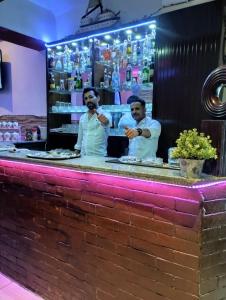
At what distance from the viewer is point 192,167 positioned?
4.25 ft

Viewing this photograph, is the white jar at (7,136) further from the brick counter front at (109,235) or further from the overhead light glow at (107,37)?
the brick counter front at (109,235)

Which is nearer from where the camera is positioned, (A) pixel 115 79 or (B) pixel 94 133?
(B) pixel 94 133

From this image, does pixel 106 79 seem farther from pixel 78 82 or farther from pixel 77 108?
pixel 77 108

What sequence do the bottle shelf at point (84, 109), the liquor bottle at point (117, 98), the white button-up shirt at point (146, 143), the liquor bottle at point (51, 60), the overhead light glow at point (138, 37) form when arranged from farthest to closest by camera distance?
1. the liquor bottle at point (51, 60)
2. the liquor bottle at point (117, 98)
3. the bottle shelf at point (84, 109)
4. the overhead light glow at point (138, 37)
5. the white button-up shirt at point (146, 143)

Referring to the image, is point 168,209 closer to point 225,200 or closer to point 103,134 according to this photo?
point 225,200

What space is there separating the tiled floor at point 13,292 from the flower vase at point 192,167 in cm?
158

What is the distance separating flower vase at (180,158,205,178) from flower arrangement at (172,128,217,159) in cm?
2

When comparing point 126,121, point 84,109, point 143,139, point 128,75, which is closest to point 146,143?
point 143,139

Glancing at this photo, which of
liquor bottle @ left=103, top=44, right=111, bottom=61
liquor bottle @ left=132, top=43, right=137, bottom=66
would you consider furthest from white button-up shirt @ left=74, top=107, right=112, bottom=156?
liquor bottle @ left=103, top=44, right=111, bottom=61

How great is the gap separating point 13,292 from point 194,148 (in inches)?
73.3

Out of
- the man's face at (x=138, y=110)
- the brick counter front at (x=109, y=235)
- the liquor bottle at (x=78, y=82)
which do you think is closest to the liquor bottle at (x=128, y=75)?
the man's face at (x=138, y=110)

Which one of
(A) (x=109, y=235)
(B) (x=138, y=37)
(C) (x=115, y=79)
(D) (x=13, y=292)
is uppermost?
(B) (x=138, y=37)

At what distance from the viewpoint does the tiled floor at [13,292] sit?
83.3 inches

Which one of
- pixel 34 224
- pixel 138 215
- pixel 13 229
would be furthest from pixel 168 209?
pixel 13 229
